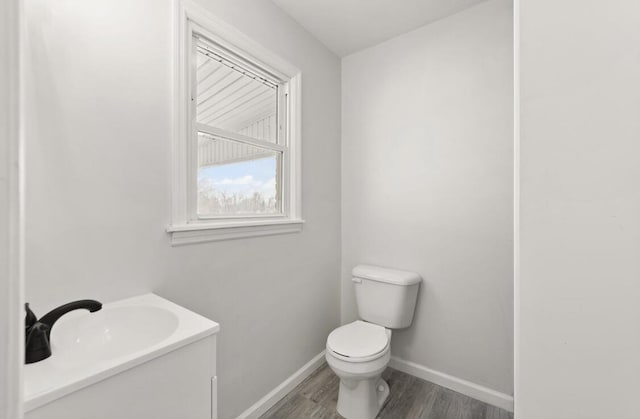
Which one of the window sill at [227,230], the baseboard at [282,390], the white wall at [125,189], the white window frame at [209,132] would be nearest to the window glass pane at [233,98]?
the white window frame at [209,132]

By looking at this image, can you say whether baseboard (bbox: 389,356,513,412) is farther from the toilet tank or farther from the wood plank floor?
the toilet tank

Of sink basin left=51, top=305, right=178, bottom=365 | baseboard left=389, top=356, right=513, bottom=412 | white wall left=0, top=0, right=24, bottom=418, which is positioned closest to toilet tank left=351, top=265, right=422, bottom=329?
baseboard left=389, top=356, right=513, bottom=412

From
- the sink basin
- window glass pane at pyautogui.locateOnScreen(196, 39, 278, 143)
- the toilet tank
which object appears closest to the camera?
the sink basin

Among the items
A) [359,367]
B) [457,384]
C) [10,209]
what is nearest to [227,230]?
[359,367]

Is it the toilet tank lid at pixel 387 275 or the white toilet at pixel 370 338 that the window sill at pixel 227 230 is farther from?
the white toilet at pixel 370 338

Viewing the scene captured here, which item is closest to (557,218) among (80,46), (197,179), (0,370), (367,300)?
(0,370)

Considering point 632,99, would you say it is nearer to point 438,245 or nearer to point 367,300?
point 438,245

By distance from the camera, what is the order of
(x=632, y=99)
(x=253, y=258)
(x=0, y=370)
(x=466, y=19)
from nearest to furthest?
(x=0, y=370) → (x=632, y=99) → (x=253, y=258) → (x=466, y=19)

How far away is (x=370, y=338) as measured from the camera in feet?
5.40

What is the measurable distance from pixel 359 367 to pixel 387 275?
633 mm

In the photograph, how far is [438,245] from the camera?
1836 millimetres

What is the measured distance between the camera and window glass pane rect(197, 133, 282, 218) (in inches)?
54.4

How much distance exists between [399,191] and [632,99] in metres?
1.58

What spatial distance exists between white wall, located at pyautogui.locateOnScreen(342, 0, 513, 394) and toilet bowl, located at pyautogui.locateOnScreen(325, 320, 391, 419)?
0.50m
